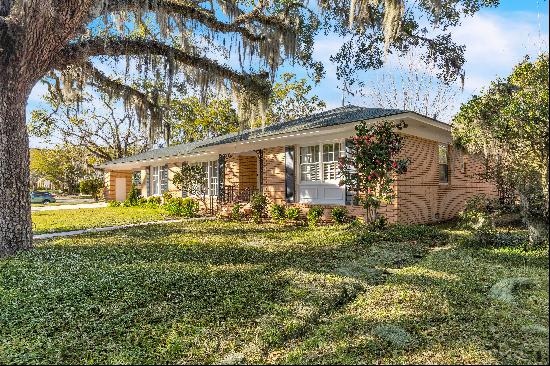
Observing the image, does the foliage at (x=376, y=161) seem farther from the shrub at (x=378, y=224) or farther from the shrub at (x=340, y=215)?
the shrub at (x=340, y=215)

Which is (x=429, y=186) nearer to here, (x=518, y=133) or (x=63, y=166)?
(x=518, y=133)

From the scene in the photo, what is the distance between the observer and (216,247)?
8320mm

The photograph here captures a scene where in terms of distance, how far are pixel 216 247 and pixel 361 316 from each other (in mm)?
4996

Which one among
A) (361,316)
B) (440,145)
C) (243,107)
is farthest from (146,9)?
(440,145)

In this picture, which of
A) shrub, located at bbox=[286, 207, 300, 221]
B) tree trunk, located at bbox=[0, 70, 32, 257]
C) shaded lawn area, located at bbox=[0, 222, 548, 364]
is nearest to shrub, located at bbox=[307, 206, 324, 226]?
shrub, located at bbox=[286, 207, 300, 221]

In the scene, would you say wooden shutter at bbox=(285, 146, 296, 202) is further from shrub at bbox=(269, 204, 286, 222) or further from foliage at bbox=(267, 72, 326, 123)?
foliage at bbox=(267, 72, 326, 123)

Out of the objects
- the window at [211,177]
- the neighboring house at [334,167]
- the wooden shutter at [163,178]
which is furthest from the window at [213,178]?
the wooden shutter at [163,178]

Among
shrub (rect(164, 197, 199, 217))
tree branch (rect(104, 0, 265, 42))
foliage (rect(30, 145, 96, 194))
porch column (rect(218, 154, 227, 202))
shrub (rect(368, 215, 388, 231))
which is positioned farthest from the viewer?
foliage (rect(30, 145, 96, 194))

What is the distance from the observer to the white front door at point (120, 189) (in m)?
30.8

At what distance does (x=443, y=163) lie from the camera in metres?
13.1

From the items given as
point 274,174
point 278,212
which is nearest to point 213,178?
point 274,174

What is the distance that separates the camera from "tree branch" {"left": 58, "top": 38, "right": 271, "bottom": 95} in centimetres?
845

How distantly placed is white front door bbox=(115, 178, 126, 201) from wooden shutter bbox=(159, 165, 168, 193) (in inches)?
388

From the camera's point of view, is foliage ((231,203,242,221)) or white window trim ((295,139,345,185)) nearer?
white window trim ((295,139,345,185))
